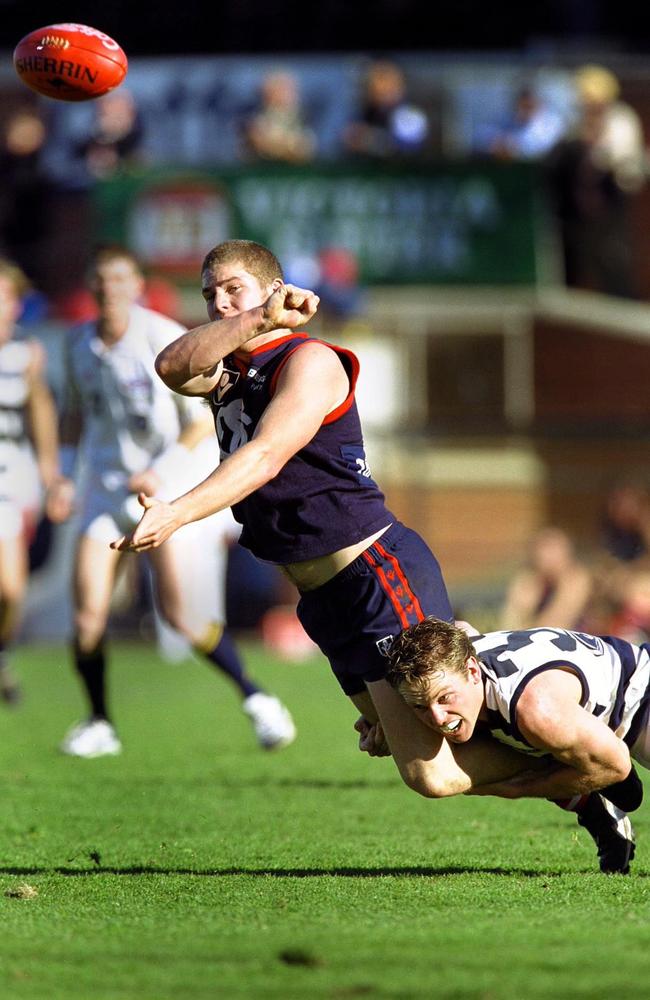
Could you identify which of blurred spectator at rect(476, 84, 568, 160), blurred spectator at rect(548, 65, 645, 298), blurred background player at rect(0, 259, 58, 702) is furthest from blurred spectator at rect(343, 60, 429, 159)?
blurred background player at rect(0, 259, 58, 702)

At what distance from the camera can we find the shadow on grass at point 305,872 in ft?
17.0

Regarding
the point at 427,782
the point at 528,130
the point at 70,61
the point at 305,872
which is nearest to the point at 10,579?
the point at 70,61

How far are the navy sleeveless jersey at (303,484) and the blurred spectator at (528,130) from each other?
51.6 feet

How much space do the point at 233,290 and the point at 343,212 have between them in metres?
16.1

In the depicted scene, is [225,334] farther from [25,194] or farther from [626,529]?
[25,194]

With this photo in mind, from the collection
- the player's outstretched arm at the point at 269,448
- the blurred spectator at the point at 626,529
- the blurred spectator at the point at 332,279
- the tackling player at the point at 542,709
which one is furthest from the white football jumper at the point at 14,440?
the blurred spectator at the point at 332,279

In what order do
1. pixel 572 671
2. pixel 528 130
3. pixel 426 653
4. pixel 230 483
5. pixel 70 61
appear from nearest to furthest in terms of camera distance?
pixel 230 483 → pixel 426 653 → pixel 572 671 → pixel 70 61 → pixel 528 130

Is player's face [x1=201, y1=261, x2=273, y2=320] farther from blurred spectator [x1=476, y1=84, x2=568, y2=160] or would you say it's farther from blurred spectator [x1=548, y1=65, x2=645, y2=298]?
blurred spectator [x1=476, y1=84, x2=568, y2=160]

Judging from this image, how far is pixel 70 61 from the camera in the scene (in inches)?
244

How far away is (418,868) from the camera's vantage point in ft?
17.4

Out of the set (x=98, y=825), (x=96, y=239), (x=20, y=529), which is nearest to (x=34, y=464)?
(x=20, y=529)

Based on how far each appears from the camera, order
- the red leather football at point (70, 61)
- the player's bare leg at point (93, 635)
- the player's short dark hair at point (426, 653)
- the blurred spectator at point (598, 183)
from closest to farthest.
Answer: the player's short dark hair at point (426, 653), the red leather football at point (70, 61), the player's bare leg at point (93, 635), the blurred spectator at point (598, 183)

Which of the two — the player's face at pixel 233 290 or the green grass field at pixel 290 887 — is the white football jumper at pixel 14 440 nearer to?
the green grass field at pixel 290 887

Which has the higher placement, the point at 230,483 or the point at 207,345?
the point at 207,345
